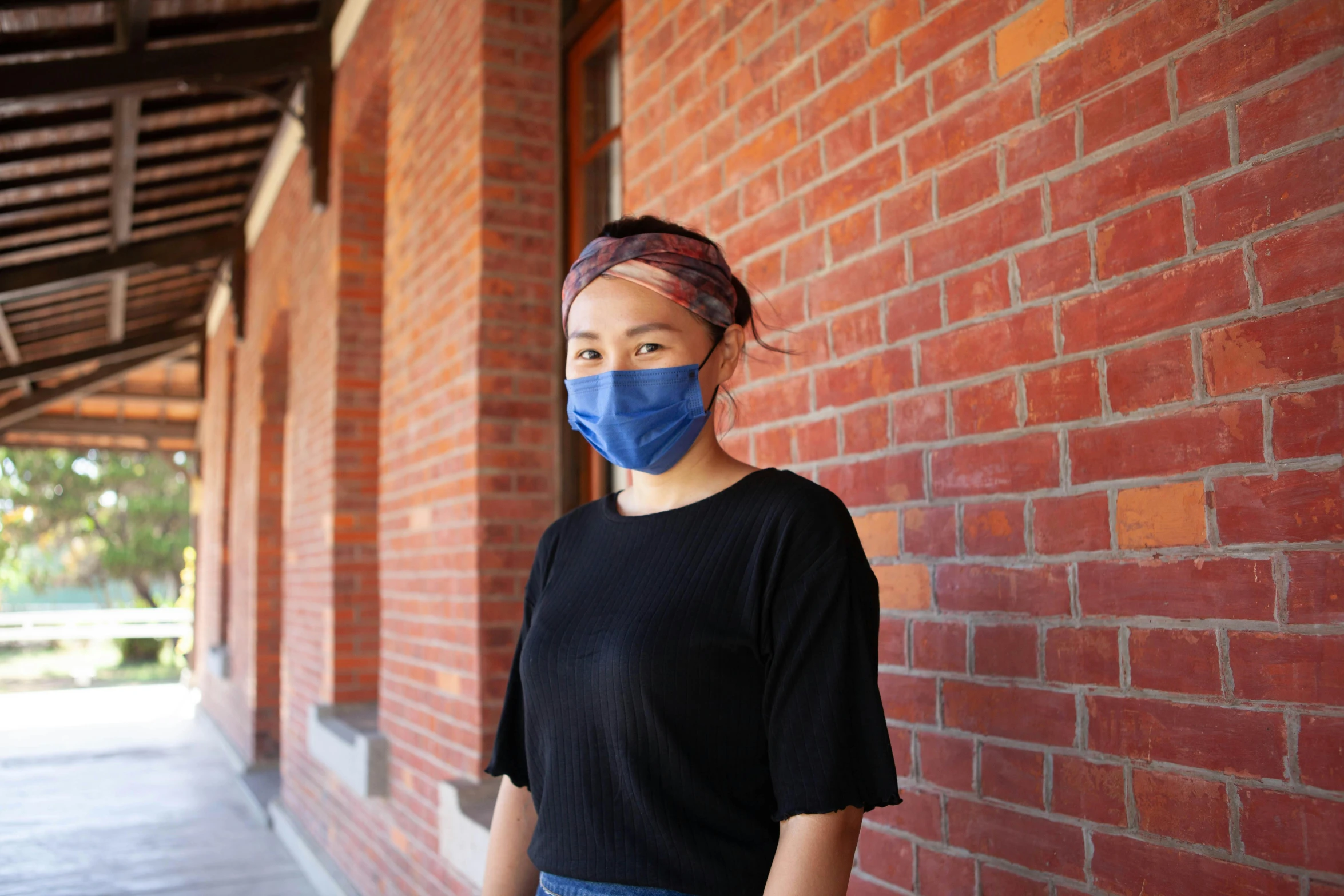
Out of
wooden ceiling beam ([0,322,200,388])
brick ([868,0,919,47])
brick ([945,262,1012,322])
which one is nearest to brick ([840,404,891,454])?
brick ([945,262,1012,322])

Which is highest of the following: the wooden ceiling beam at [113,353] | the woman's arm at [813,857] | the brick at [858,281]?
the wooden ceiling beam at [113,353]

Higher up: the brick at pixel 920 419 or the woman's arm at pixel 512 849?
the brick at pixel 920 419

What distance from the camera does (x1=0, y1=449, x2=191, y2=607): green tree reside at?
2414 cm

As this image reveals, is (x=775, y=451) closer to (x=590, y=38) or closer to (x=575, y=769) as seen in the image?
(x=575, y=769)

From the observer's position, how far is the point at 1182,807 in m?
1.21

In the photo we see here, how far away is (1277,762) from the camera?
1107mm

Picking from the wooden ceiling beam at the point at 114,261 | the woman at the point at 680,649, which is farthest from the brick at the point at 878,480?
the wooden ceiling beam at the point at 114,261

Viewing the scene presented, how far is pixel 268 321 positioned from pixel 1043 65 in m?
8.04

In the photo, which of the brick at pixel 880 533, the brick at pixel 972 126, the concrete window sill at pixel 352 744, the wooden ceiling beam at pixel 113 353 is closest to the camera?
the brick at pixel 972 126

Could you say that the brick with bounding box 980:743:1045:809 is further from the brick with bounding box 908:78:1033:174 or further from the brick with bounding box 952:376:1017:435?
the brick with bounding box 908:78:1033:174

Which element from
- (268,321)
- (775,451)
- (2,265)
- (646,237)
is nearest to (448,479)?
(775,451)

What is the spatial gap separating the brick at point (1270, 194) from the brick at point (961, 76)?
45 centimetres

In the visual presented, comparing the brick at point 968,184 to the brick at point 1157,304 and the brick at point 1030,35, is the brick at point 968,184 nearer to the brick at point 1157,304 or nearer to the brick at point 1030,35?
the brick at point 1030,35

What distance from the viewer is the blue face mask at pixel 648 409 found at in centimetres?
142
